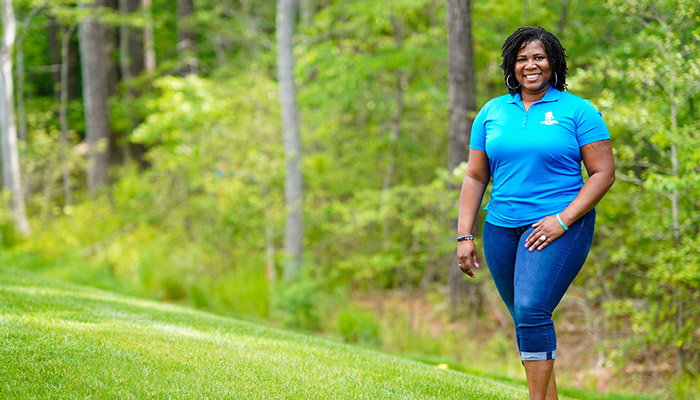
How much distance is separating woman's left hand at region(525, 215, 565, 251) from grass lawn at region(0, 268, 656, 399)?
3.94 ft

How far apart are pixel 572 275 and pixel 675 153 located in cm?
398

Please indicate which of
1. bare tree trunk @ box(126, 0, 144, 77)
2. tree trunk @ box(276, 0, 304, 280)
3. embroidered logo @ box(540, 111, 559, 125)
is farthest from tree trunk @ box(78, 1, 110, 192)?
embroidered logo @ box(540, 111, 559, 125)

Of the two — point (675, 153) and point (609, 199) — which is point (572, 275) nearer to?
point (675, 153)

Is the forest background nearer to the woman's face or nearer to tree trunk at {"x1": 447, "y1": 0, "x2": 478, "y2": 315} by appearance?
tree trunk at {"x1": 447, "y1": 0, "x2": 478, "y2": 315}

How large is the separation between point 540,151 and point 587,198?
0.31 m

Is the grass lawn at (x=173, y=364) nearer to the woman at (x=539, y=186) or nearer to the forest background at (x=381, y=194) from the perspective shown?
the woman at (x=539, y=186)

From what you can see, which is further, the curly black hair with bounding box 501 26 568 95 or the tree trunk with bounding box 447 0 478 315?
the tree trunk with bounding box 447 0 478 315

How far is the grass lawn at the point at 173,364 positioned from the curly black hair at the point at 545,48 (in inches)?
74.5

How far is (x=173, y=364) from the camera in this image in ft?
11.8

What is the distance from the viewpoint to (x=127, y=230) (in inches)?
539

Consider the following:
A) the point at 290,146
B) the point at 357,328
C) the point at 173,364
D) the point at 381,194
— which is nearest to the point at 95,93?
the point at 290,146

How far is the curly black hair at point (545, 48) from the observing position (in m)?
3.21

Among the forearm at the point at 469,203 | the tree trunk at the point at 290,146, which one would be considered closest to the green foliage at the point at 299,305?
the tree trunk at the point at 290,146

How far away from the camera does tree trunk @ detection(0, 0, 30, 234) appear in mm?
→ 13758
